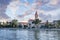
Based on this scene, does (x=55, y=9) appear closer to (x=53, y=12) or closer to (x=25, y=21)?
(x=53, y=12)

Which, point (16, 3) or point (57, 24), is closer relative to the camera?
point (16, 3)

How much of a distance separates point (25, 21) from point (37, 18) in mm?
841

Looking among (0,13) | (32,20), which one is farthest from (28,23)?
(0,13)

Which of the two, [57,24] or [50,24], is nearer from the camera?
[50,24]

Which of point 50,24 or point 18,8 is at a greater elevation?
point 18,8

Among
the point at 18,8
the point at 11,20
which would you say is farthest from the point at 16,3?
the point at 11,20

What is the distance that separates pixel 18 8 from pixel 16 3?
322 millimetres

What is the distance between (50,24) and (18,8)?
2111 mm

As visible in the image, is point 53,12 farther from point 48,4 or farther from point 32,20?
point 32,20

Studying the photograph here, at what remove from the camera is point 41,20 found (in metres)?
11.1

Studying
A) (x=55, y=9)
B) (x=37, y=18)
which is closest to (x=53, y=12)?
(x=55, y=9)

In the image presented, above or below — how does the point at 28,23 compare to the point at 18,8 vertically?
below

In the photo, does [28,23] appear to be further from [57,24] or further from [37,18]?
[57,24]

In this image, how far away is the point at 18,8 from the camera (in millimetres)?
11445
